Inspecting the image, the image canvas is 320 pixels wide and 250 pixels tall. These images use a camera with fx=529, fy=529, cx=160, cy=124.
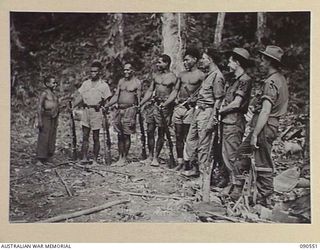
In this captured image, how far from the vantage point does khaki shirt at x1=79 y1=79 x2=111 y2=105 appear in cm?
104

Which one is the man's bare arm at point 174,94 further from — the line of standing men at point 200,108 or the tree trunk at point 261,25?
the tree trunk at point 261,25

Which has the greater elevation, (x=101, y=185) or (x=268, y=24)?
(x=268, y=24)

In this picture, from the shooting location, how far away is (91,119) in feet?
3.40

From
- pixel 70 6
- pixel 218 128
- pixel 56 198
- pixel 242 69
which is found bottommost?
pixel 56 198

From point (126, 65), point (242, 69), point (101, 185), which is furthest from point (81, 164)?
point (242, 69)

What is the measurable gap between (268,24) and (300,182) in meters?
0.31

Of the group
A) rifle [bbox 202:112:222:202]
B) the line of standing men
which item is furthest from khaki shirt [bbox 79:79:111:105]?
rifle [bbox 202:112:222:202]

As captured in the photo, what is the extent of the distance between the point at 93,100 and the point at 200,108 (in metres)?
0.21

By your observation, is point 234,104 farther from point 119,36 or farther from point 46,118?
point 46,118

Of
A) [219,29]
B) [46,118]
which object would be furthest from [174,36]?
[46,118]

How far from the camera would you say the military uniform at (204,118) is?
1.03 m

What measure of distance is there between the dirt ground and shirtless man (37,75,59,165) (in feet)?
0.04

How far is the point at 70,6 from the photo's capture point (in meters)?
1.03

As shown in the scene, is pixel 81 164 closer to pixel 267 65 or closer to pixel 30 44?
pixel 30 44
